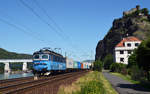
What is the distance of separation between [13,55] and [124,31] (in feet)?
238

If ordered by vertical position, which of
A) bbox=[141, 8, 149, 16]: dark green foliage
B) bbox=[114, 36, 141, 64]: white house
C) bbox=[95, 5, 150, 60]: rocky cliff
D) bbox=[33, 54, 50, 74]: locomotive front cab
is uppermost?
bbox=[141, 8, 149, 16]: dark green foliage

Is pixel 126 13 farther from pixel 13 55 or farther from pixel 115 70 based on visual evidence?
pixel 115 70

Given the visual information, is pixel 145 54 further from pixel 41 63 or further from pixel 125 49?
pixel 125 49

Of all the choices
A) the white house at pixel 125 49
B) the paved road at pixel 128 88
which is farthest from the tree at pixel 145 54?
the white house at pixel 125 49

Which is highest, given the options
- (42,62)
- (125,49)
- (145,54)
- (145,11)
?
(145,11)

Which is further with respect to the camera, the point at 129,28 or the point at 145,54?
the point at 129,28

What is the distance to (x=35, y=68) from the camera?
92.5 ft

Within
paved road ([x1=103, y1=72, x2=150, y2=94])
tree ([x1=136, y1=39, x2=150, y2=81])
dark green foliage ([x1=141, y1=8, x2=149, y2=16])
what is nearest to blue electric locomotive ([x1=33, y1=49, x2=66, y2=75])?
paved road ([x1=103, y1=72, x2=150, y2=94])

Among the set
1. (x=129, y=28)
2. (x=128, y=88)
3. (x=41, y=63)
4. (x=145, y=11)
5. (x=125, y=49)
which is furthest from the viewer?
(x=145, y=11)

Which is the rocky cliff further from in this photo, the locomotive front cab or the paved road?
the paved road

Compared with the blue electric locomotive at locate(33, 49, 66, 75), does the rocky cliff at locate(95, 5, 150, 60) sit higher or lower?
higher

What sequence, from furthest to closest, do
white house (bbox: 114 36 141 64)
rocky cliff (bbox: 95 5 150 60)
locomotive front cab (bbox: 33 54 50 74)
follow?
1. rocky cliff (bbox: 95 5 150 60)
2. white house (bbox: 114 36 141 64)
3. locomotive front cab (bbox: 33 54 50 74)

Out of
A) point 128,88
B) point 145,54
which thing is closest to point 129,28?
point 145,54

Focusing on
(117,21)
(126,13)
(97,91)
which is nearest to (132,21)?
(117,21)
